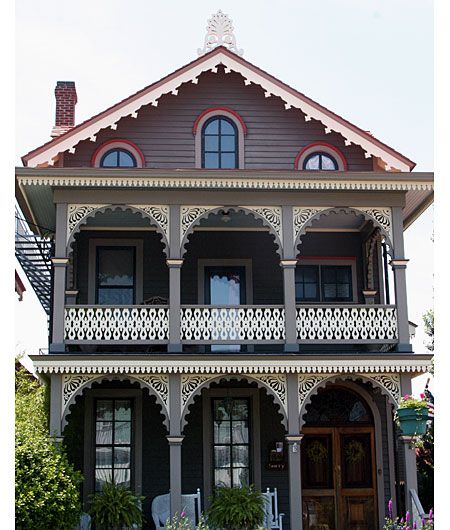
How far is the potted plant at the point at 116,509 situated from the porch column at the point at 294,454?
114 inches

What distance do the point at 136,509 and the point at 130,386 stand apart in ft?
10.4

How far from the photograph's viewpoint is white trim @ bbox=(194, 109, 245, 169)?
66.8 feet

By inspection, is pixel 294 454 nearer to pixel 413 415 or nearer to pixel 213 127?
pixel 413 415

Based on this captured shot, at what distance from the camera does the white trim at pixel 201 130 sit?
2036 centimetres

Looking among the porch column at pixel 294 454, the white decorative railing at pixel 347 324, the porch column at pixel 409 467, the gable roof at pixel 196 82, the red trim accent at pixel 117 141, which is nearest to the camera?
the porch column at pixel 294 454

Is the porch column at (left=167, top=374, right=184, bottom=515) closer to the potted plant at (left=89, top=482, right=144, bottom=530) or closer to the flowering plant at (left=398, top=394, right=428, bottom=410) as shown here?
the potted plant at (left=89, top=482, right=144, bottom=530)

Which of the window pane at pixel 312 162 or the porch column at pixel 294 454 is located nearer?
the porch column at pixel 294 454

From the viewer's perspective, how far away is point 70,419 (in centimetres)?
2027

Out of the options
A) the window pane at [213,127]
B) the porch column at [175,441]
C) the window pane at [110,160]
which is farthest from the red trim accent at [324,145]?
the porch column at [175,441]

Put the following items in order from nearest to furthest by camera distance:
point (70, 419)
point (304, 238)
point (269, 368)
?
point (269, 368) → point (70, 419) → point (304, 238)

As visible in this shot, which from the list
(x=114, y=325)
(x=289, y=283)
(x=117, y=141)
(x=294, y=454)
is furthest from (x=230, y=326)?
(x=117, y=141)

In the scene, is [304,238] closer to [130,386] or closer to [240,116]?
[240,116]

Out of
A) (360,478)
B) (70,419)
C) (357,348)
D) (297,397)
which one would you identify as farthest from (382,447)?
(70,419)

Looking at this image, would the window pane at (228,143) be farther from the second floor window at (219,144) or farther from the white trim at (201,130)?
the white trim at (201,130)
